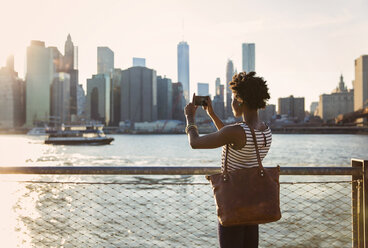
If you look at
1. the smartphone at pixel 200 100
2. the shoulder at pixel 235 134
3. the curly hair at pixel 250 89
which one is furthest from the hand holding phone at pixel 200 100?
the shoulder at pixel 235 134

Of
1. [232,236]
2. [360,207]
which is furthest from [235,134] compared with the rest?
[360,207]

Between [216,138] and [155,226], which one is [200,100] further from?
[155,226]

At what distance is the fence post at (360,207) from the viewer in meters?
3.22

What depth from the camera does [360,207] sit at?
10.7ft

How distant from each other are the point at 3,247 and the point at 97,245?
219cm

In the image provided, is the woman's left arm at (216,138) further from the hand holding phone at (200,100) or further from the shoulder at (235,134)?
the hand holding phone at (200,100)

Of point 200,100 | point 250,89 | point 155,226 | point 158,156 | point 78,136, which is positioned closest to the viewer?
point 250,89

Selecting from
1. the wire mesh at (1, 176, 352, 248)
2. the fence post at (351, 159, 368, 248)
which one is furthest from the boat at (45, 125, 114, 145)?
the fence post at (351, 159, 368, 248)

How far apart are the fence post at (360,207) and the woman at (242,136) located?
1.26 meters

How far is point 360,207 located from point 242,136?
5.45 feet

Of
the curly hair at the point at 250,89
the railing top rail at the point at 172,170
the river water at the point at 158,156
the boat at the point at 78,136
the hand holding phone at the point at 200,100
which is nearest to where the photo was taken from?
the curly hair at the point at 250,89

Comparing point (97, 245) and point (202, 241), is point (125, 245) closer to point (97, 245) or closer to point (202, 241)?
point (97, 245)

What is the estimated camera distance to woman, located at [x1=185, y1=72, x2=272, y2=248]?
2.30 m

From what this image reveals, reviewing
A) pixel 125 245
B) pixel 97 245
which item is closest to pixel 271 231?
pixel 125 245
